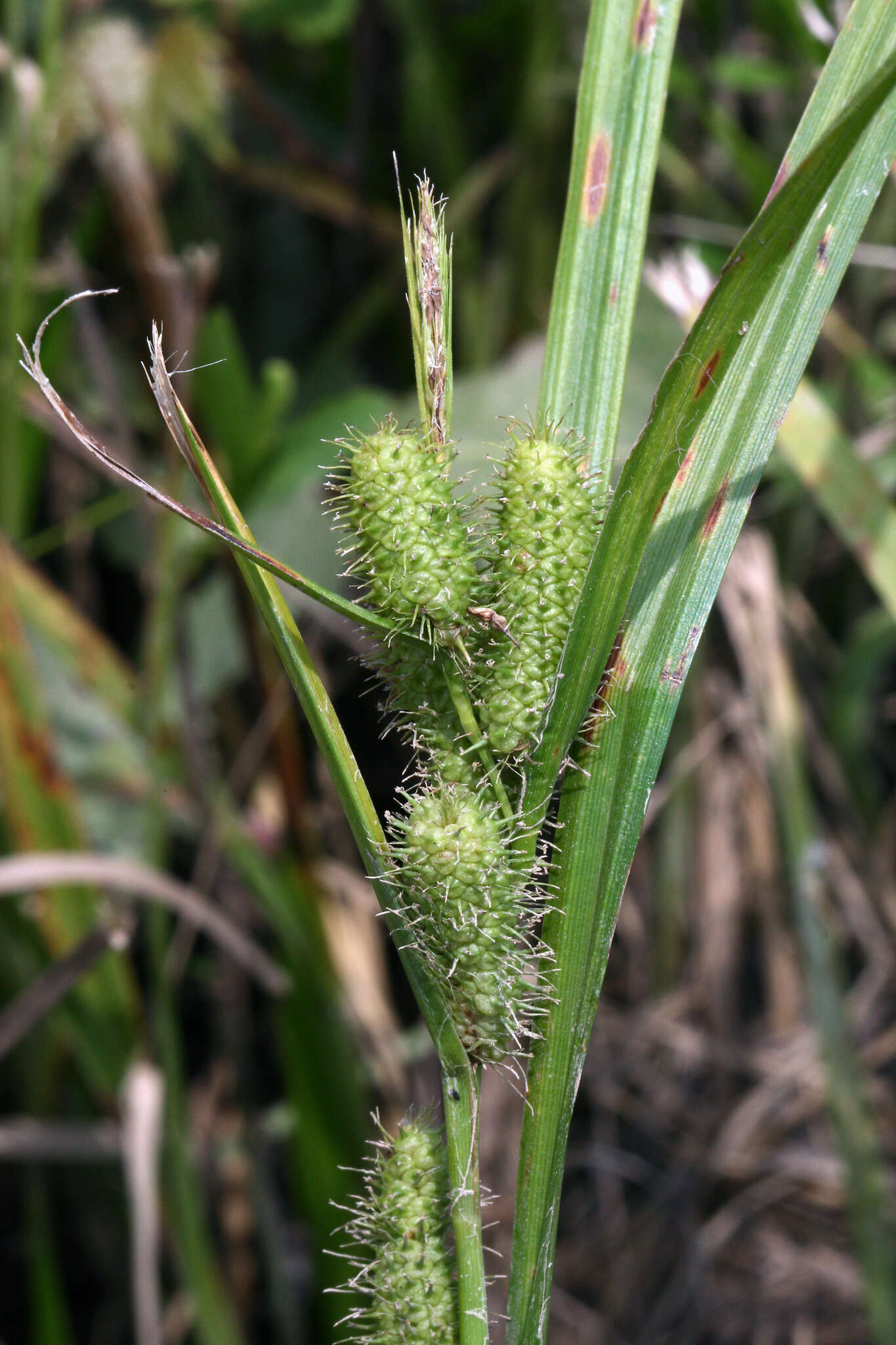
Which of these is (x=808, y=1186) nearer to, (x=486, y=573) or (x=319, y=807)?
(x=319, y=807)

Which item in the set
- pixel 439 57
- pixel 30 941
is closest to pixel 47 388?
pixel 30 941

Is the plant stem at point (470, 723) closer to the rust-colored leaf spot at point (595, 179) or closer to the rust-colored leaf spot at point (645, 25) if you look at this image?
the rust-colored leaf spot at point (595, 179)

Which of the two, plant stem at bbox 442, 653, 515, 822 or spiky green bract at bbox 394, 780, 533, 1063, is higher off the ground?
plant stem at bbox 442, 653, 515, 822

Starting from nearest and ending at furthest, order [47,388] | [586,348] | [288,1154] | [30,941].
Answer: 1. [47,388]
2. [586,348]
3. [30,941]
4. [288,1154]

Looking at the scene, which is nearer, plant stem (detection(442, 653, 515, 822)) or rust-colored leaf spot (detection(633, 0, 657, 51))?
plant stem (detection(442, 653, 515, 822))

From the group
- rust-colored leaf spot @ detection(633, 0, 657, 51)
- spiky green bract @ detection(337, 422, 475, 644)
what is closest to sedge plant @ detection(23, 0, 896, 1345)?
spiky green bract @ detection(337, 422, 475, 644)

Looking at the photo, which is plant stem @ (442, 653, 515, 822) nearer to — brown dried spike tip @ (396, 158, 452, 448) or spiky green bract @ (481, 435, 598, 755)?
spiky green bract @ (481, 435, 598, 755)

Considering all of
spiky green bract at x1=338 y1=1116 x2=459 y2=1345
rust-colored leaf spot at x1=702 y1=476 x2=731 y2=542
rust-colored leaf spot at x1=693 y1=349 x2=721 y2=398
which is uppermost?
rust-colored leaf spot at x1=693 y1=349 x2=721 y2=398
